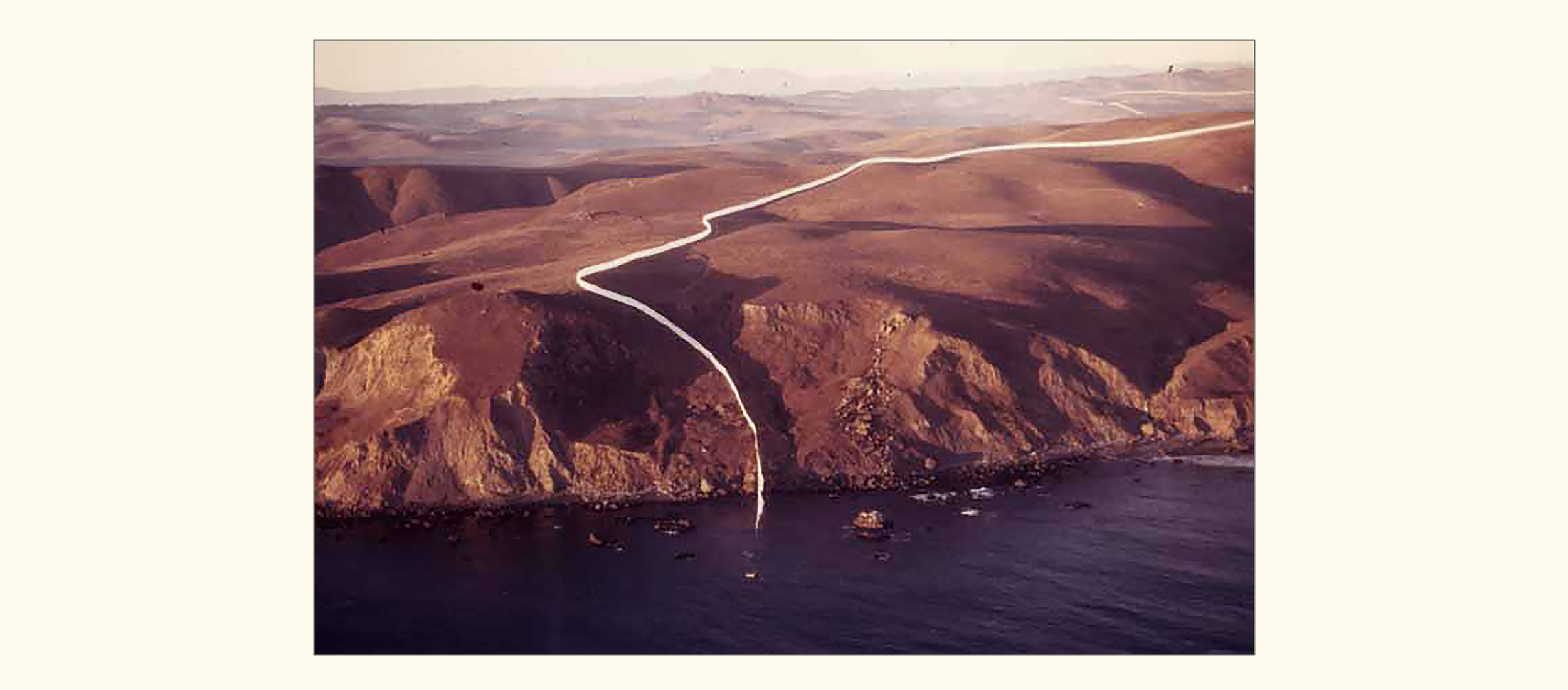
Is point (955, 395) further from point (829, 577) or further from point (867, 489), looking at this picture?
point (829, 577)

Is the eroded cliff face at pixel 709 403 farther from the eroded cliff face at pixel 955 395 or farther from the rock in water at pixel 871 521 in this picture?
the rock in water at pixel 871 521

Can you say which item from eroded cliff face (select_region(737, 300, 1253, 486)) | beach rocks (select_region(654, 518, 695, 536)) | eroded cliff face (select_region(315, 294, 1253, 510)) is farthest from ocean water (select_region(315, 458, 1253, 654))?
eroded cliff face (select_region(737, 300, 1253, 486))

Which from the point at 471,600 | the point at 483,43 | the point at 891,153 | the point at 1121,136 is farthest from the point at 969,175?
the point at 471,600

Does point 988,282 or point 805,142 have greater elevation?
point 805,142

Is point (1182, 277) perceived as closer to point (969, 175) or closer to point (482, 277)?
point (969, 175)

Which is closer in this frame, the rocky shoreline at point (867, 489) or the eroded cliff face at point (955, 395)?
the rocky shoreline at point (867, 489)

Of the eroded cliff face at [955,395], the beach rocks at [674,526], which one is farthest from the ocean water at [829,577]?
the eroded cliff face at [955,395]

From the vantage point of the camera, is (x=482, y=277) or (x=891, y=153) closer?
(x=482, y=277)
